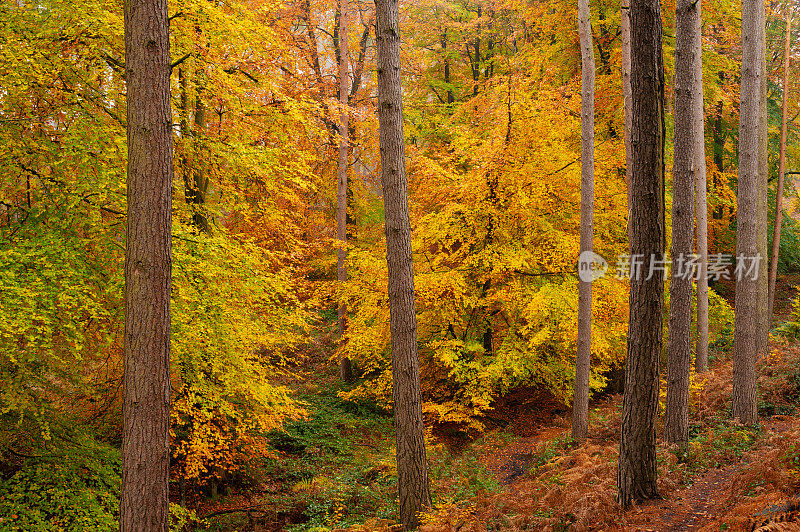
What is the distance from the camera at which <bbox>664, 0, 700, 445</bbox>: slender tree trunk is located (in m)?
7.62

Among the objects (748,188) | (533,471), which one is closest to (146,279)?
(533,471)

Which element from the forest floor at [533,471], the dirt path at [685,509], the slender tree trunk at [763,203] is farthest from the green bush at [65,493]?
the slender tree trunk at [763,203]

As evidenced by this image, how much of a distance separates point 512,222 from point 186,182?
716 centimetres

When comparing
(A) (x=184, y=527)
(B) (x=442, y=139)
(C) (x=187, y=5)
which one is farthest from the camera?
(B) (x=442, y=139)

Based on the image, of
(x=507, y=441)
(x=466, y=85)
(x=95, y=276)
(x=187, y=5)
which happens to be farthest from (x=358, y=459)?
(x=466, y=85)

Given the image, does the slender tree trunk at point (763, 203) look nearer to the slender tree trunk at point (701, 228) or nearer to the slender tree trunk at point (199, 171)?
the slender tree trunk at point (701, 228)

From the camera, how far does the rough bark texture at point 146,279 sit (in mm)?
4426

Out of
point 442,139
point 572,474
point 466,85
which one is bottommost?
point 572,474

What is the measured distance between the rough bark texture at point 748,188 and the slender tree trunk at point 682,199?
149 centimetres

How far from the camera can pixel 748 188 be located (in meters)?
8.66

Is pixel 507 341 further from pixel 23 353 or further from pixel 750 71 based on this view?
pixel 23 353

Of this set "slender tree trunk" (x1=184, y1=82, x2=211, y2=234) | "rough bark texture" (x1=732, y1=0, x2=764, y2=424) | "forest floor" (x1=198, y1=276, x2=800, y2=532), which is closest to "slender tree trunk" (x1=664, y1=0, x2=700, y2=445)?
"forest floor" (x1=198, y1=276, x2=800, y2=532)

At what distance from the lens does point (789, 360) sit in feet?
41.1

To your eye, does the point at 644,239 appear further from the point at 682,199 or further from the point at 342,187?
the point at 342,187
